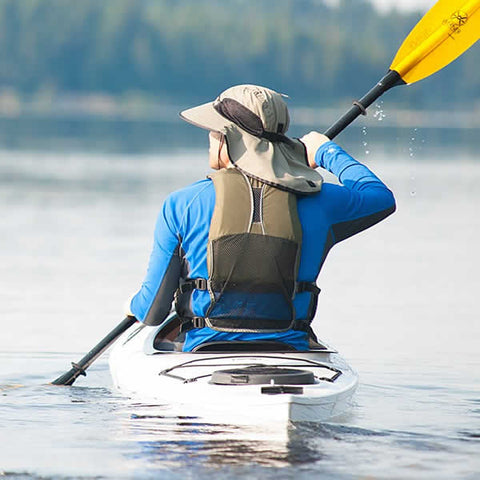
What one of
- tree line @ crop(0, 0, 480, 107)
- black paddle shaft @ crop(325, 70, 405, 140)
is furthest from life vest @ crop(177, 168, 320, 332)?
tree line @ crop(0, 0, 480, 107)

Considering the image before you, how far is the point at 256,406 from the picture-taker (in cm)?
630

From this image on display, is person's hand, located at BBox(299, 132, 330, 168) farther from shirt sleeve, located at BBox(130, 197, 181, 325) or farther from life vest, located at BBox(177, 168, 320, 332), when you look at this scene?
shirt sleeve, located at BBox(130, 197, 181, 325)

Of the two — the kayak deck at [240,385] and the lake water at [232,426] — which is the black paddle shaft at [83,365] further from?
the kayak deck at [240,385]

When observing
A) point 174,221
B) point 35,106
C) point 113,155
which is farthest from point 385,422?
point 35,106

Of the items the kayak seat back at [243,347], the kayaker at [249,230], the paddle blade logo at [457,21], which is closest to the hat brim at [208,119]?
the kayaker at [249,230]

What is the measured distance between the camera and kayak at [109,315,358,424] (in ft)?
20.7

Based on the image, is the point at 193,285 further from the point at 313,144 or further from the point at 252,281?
the point at 313,144

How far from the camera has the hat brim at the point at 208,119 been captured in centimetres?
662

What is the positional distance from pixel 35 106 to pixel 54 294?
327 ft

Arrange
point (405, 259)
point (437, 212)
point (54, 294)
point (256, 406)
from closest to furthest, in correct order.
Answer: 1. point (256, 406)
2. point (54, 294)
3. point (405, 259)
4. point (437, 212)

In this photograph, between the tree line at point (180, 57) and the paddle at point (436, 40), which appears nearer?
the paddle at point (436, 40)

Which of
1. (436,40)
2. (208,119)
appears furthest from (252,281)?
(436,40)

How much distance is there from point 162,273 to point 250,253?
0.43 meters

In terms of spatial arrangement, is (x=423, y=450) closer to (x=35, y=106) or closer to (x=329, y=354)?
(x=329, y=354)
